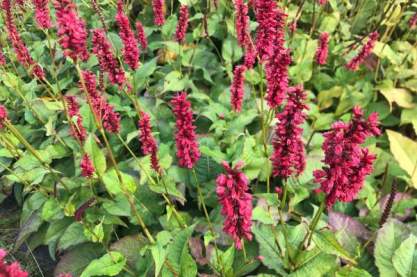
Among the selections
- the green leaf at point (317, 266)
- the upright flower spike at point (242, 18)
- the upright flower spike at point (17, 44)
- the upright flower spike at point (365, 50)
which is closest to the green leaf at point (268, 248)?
the green leaf at point (317, 266)

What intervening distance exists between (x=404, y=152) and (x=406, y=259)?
1.33 metres

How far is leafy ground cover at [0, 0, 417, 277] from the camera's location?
239 cm

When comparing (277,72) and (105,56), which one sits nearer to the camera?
(277,72)

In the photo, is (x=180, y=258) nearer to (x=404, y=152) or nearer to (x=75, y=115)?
(x=75, y=115)

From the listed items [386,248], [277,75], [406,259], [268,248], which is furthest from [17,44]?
[406,259]

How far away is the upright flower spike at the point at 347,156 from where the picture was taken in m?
1.90

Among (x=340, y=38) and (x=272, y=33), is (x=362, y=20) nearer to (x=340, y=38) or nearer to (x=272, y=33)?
(x=340, y=38)

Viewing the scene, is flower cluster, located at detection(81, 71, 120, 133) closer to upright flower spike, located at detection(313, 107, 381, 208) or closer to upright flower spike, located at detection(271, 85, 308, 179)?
upright flower spike, located at detection(271, 85, 308, 179)

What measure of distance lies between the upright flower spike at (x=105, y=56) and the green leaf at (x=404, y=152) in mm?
2514

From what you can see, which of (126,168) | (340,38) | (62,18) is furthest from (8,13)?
(340,38)

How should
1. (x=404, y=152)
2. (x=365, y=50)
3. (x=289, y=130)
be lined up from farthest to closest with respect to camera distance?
1. (x=365, y=50)
2. (x=404, y=152)
3. (x=289, y=130)

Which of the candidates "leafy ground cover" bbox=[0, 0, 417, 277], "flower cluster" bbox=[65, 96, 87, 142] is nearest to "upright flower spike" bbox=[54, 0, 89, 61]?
"leafy ground cover" bbox=[0, 0, 417, 277]

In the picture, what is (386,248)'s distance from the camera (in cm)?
304

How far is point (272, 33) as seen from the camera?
271cm
